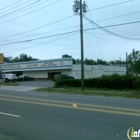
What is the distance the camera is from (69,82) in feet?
111

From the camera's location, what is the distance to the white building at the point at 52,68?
59.2 m

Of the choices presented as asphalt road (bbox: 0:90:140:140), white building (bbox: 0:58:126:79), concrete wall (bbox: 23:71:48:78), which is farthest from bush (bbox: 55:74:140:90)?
concrete wall (bbox: 23:71:48:78)

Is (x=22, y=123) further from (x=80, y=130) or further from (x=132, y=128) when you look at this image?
(x=132, y=128)

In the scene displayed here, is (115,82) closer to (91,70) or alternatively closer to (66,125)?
(66,125)

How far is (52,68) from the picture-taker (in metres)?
60.8

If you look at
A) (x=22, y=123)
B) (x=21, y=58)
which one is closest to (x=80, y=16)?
(x=22, y=123)

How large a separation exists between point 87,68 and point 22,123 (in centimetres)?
5905

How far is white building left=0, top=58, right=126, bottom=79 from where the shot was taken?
59.2 meters

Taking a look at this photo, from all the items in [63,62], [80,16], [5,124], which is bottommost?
[5,124]

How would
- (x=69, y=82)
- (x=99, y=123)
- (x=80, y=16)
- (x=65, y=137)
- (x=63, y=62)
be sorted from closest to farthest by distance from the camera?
1. (x=65, y=137)
2. (x=99, y=123)
3. (x=80, y=16)
4. (x=69, y=82)
5. (x=63, y=62)

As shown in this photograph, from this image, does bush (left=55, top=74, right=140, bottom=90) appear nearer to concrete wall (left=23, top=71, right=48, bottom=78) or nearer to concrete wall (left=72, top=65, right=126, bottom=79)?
concrete wall (left=72, top=65, right=126, bottom=79)

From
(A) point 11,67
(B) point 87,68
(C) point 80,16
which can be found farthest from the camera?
(A) point 11,67

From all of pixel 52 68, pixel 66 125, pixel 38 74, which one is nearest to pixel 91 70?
pixel 52 68

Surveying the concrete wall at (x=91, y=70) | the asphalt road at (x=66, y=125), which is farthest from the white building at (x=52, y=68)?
the asphalt road at (x=66, y=125)
